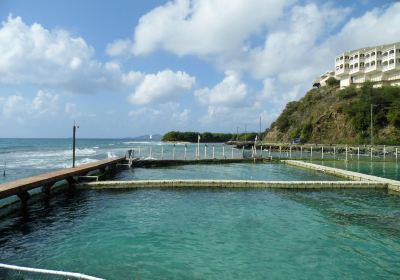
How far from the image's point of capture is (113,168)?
36031 millimetres

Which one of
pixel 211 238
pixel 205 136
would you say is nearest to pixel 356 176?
pixel 211 238

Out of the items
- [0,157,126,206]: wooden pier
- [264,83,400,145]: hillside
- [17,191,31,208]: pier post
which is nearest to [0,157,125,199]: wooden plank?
[0,157,126,206]: wooden pier

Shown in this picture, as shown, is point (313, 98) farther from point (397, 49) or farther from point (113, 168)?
point (113, 168)

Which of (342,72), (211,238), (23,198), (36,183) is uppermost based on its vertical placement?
(342,72)

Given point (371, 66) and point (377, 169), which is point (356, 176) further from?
point (371, 66)

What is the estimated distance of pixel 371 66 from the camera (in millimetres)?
98438

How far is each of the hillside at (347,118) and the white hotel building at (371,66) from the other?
18.7ft

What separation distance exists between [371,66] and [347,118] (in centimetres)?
2093

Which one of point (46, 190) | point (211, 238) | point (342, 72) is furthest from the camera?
point (342, 72)

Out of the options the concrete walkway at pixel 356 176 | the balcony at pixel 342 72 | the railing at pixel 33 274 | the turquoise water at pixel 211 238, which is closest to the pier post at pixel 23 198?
the turquoise water at pixel 211 238

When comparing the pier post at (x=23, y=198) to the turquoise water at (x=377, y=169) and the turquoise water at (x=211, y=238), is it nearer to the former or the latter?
the turquoise water at (x=211, y=238)

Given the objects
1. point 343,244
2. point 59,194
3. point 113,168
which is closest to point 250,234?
point 343,244

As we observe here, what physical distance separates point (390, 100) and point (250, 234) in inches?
3375

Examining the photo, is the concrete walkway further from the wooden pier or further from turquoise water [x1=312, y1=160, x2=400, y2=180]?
the wooden pier
